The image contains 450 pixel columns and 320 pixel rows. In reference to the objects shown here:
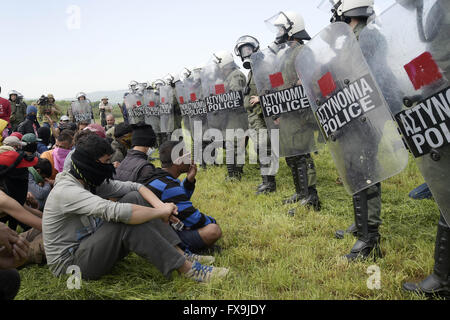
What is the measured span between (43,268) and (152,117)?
7.46m

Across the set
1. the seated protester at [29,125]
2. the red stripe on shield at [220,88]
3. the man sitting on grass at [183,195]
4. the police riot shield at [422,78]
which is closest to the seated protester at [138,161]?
the man sitting on grass at [183,195]

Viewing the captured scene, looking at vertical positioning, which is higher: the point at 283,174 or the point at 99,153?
the point at 283,174

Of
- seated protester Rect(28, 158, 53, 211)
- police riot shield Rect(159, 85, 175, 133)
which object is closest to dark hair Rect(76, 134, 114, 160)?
seated protester Rect(28, 158, 53, 211)

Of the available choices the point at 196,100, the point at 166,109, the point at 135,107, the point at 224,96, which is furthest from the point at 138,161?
the point at 135,107

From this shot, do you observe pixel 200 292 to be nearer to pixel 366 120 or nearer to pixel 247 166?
A: pixel 366 120

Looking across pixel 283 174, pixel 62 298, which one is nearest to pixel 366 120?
pixel 62 298

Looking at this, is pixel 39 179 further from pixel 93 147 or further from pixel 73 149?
pixel 93 147

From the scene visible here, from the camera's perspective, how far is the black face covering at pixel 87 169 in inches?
90.7

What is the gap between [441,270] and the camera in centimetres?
195

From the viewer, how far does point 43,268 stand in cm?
275

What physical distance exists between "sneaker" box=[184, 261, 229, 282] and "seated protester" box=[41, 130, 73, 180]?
8.65 feet

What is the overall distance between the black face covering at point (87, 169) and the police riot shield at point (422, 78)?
1853 millimetres

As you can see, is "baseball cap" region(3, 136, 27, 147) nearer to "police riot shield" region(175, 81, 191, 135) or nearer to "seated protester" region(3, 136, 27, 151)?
"seated protester" region(3, 136, 27, 151)

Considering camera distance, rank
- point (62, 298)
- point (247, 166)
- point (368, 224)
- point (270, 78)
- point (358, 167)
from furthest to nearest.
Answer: point (247, 166) → point (270, 78) → point (368, 224) → point (358, 167) → point (62, 298)
